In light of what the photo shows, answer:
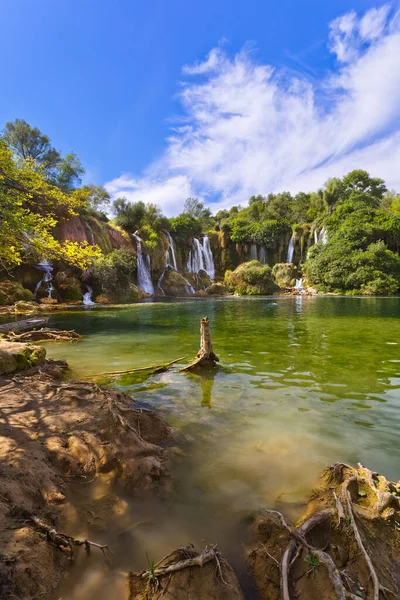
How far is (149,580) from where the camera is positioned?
84.1 inches

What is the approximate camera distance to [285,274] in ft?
173

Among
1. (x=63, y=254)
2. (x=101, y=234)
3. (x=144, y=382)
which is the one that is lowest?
(x=144, y=382)

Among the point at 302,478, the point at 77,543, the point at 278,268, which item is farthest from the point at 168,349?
the point at 278,268

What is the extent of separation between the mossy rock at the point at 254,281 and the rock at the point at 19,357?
42.0 meters

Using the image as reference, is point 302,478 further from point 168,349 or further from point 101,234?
point 101,234

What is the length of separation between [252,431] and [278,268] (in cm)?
5124

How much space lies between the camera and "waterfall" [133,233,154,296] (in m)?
41.9

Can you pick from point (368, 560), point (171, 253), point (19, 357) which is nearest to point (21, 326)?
point (19, 357)

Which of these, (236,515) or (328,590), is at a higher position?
(328,590)

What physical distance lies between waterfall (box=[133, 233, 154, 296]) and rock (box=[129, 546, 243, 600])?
39876 mm

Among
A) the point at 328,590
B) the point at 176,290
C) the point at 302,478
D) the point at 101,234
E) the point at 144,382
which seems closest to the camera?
the point at 328,590

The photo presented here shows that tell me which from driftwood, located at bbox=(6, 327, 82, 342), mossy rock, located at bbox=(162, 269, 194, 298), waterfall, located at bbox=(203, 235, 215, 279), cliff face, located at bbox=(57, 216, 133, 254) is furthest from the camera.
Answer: waterfall, located at bbox=(203, 235, 215, 279)

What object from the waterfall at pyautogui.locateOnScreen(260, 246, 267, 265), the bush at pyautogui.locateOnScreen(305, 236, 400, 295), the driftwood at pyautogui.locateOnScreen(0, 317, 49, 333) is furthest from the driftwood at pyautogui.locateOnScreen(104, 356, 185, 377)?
the waterfall at pyautogui.locateOnScreen(260, 246, 267, 265)

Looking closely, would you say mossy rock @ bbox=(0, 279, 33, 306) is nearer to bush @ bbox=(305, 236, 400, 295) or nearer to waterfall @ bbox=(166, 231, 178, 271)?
waterfall @ bbox=(166, 231, 178, 271)
